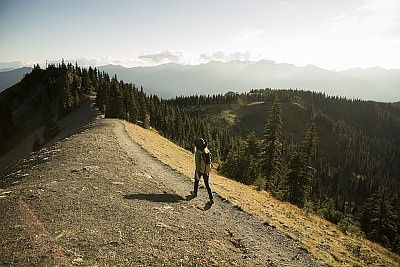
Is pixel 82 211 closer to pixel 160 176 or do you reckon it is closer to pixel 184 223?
pixel 184 223

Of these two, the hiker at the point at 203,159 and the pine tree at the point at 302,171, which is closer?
the hiker at the point at 203,159

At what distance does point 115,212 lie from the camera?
1299 centimetres

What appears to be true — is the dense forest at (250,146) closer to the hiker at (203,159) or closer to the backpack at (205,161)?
the hiker at (203,159)

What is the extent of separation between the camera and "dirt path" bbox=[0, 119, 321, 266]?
959 cm

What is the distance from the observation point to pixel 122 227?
11.6 m

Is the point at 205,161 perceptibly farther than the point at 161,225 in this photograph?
Yes

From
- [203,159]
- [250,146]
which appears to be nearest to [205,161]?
[203,159]

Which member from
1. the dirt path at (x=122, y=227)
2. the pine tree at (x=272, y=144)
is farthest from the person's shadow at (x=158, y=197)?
the pine tree at (x=272, y=144)

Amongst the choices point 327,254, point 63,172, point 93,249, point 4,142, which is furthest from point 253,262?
point 4,142

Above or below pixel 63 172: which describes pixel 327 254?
below

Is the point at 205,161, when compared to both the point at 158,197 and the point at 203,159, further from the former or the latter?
the point at 158,197

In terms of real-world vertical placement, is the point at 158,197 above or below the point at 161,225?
below

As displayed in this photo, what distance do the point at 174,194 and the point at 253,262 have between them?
7711 millimetres

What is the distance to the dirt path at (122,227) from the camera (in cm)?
959
